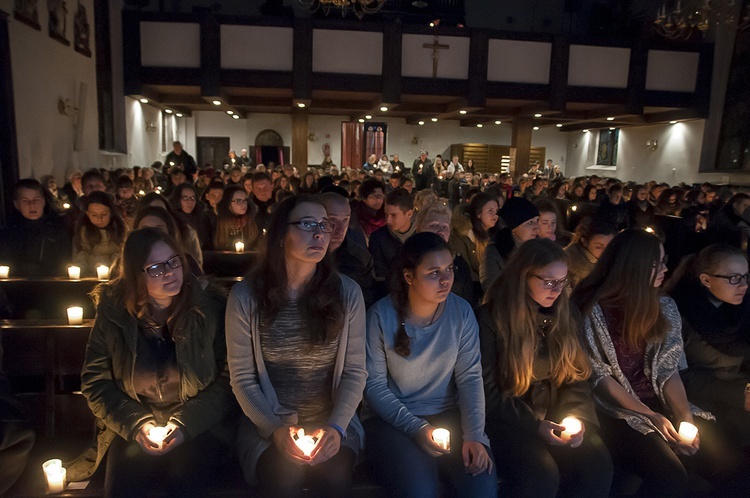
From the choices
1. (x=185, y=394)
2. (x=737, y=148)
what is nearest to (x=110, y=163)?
(x=185, y=394)

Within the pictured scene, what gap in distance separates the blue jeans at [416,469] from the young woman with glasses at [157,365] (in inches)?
26.5

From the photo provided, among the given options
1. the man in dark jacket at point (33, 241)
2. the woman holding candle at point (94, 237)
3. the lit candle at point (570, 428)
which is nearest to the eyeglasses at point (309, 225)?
the lit candle at point (570, 428)

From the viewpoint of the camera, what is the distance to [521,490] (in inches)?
93.0

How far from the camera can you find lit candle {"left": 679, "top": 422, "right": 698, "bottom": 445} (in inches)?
101

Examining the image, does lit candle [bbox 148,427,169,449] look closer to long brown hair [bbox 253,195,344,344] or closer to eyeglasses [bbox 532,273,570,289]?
long brown hair [bbox 253,195,344,344]

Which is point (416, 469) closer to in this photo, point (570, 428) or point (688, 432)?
point (570, 428)

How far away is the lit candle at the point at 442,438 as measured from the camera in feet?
7.60

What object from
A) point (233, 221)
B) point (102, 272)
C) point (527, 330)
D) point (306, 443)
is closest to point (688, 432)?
point (527, 330)

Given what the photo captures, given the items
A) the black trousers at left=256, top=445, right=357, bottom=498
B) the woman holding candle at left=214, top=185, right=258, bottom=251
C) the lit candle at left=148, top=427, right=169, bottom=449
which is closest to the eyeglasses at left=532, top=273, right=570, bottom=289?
the black trousers at left=256, top=445, right=357, bottom=498

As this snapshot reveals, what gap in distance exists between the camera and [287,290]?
2.49m

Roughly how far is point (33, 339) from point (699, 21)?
9931mm

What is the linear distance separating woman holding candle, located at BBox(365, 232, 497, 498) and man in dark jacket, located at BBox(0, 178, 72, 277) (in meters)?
3.60

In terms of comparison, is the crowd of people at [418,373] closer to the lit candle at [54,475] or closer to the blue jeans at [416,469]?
the blue jeans at [416,469]

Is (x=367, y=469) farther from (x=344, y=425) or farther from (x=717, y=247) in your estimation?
(x=717, y=247)
